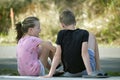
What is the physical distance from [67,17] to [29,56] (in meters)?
0.68

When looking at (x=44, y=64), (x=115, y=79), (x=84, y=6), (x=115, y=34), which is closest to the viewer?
(x=115, y=79)

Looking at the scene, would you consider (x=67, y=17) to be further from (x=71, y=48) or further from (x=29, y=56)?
(x=29, y=56)

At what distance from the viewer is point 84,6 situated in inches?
735

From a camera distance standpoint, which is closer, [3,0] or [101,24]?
[101,24]

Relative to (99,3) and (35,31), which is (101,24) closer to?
(99,3)

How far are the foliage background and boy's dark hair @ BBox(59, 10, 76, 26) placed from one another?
468 inches

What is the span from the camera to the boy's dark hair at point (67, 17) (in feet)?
15.7

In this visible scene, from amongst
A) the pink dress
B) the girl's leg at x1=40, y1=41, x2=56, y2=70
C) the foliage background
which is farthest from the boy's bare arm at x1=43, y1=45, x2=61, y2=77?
the foliage background

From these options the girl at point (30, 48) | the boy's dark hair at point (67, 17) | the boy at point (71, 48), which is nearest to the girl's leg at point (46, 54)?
the girl at point (30, 48)

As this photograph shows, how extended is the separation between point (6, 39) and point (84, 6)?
9.92 feet

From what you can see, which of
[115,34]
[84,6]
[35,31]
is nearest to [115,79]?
[35,31]

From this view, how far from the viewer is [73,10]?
1880 centimetres

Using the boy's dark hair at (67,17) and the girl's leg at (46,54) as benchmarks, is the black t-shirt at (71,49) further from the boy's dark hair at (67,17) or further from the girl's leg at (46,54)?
the girl's leg at (46,54)

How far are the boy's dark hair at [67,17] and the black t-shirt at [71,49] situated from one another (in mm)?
88
